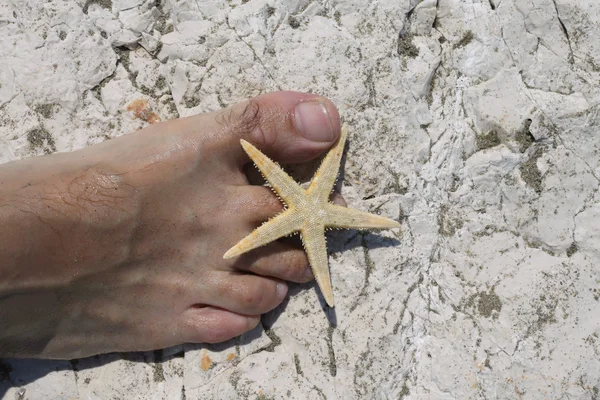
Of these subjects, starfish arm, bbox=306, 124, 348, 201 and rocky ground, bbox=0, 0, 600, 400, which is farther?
rocky ground, bbox=0, 0, 600, 400

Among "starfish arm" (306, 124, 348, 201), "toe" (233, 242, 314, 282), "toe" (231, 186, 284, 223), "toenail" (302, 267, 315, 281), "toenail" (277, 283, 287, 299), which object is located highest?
"starfish arm" (306, 124, 348, 201)

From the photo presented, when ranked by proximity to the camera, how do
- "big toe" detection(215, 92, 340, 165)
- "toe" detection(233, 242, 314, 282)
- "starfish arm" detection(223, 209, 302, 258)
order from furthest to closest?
"toe" detection(233, 242, 314, 282) < "big toe" detection(215, 92, 340, 165) < "starfish arm" detection(223, 209, 302, 258)

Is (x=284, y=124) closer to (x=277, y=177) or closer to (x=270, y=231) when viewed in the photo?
(x=277, y=177)

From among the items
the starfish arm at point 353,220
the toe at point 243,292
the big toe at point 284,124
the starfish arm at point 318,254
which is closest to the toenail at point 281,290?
the toe at point 243,292

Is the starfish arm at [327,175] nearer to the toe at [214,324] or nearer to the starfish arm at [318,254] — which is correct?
the starfish arm at [318,254]

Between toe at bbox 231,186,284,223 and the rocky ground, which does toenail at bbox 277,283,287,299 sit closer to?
the rocky ground

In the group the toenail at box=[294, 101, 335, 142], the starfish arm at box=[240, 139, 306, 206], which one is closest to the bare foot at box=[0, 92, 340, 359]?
the toenail at box=[294, 101, 335, 142]

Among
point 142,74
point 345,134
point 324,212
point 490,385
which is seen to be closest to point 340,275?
point 324,212

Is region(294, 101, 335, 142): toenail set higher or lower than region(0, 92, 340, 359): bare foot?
higher

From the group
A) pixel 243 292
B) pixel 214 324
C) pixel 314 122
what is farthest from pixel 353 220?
pixel 214 324
